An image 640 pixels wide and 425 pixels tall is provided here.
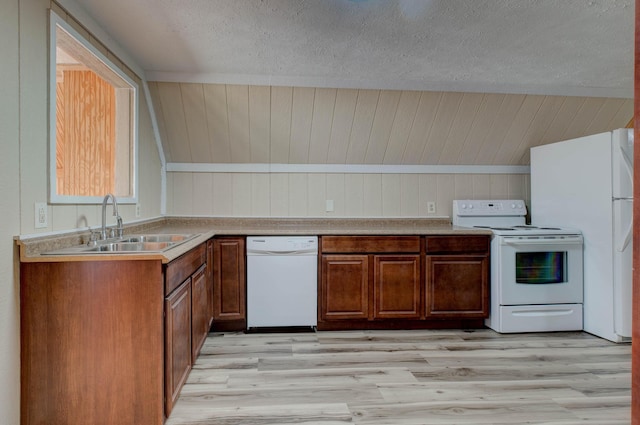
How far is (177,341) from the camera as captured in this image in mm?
2025

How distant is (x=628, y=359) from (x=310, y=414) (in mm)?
2322

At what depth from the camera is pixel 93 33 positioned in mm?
2279

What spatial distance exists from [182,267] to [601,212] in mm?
3216

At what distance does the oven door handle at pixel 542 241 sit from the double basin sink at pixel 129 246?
8.32ft

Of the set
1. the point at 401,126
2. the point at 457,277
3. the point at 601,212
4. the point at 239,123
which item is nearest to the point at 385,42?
the point at 401,126

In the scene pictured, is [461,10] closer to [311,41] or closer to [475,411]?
[311,41]

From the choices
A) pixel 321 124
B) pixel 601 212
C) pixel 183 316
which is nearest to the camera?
pixel 183 316

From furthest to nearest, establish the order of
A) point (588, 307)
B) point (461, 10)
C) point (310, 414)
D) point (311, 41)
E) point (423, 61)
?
point (588, 307), point (423, 61), point (311, 41), point (461, 10), point (310, 414)

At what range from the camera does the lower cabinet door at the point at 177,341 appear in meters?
1.86

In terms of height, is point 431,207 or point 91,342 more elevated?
point 431,207

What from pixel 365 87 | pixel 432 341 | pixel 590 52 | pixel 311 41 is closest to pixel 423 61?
pixel 365 87

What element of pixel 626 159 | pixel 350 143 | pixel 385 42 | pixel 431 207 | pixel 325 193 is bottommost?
pixel 431 207

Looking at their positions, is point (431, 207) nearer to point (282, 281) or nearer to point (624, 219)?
point (624, 219)

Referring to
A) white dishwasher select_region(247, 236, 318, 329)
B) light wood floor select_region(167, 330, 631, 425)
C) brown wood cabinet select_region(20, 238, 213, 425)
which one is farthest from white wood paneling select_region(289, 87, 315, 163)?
brown wood cabinet select_region(20, 238, 213, 425)
